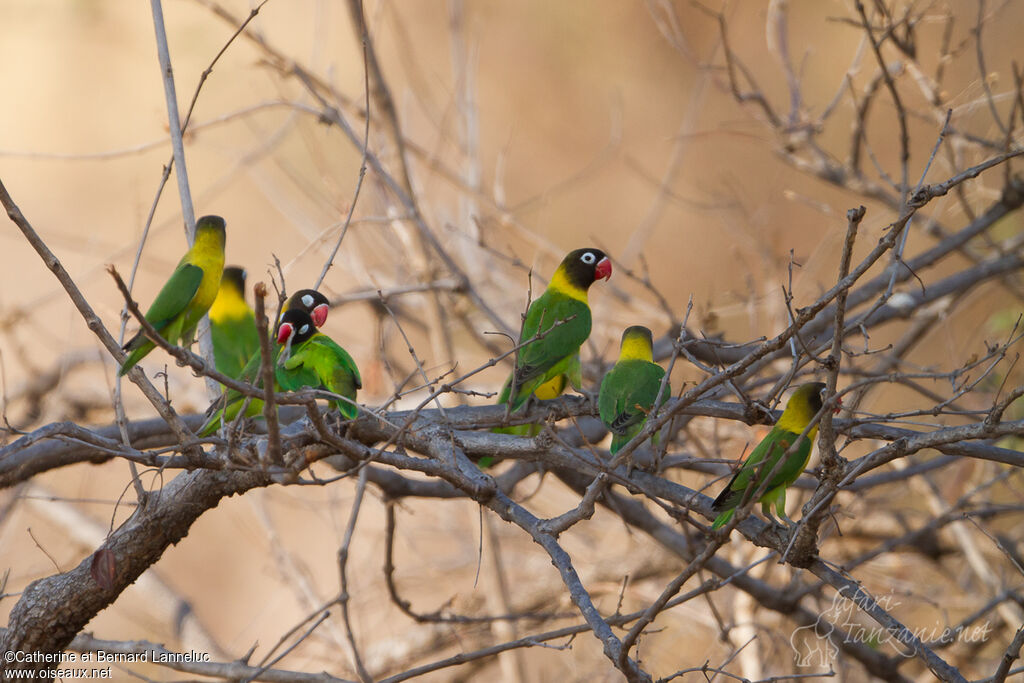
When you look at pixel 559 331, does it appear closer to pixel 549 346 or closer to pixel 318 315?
pixel 549 346

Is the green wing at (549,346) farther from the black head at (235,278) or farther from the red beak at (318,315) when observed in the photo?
the black head at (235,278)

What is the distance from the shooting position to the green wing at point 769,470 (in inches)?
127

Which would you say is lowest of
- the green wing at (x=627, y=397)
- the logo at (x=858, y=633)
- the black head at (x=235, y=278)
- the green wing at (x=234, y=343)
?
the logo at (x=858, y=633)

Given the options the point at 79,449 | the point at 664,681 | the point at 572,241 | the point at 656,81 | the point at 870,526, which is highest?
the point at 656,81

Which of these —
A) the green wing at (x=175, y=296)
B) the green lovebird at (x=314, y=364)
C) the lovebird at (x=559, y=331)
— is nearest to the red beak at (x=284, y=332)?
the green lovebird at (x=314, y=364)

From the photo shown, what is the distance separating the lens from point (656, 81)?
12852 millimetres

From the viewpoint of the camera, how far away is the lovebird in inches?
160

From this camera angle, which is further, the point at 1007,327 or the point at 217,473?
the point at 1007,327

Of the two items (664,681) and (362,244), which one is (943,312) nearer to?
(664,681)

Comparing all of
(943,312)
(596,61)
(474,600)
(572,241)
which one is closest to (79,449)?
(474,600)

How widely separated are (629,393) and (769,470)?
2.62 ft

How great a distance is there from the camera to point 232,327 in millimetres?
5316

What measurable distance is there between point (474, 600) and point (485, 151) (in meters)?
7.71

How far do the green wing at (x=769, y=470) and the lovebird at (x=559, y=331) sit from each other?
96 centimetres
